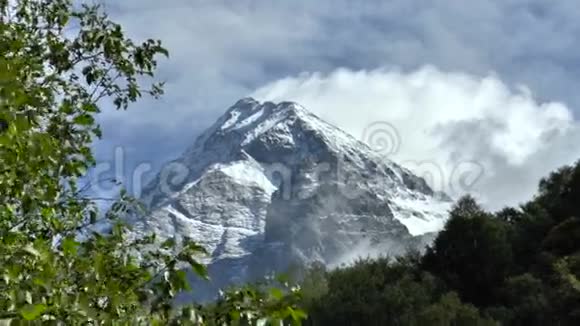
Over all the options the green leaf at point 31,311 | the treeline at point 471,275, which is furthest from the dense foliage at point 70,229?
the treeline at point 471,275

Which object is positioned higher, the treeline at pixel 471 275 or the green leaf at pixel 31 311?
the treeline at pixel 471 275

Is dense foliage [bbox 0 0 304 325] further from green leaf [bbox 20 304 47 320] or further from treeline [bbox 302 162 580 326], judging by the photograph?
treeline [bbox 302 162 580 326]

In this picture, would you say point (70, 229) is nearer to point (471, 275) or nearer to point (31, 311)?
point (31, 311)

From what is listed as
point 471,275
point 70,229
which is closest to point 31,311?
point 70,229

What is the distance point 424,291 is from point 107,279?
54.7 meters

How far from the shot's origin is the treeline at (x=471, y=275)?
55.0 meters

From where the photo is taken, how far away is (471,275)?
65.6 meters

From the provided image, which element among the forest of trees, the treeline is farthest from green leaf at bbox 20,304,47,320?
the treeline

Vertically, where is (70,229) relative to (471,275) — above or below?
below

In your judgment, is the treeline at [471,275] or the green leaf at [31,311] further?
the treeline at [471,275]

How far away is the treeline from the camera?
55.0 metres

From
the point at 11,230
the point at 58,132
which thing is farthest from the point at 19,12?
the point at 11,230

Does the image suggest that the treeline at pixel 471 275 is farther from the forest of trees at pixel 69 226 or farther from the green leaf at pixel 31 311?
the green leaf at pixel 31 311

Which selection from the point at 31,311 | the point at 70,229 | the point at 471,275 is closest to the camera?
the point at 31,311
